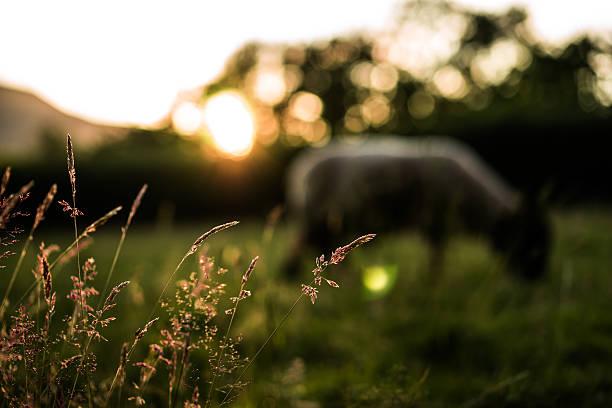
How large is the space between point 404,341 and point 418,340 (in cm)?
12

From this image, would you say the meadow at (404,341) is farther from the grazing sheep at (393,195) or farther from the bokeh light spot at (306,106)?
the bokeh light spot at (306,106)

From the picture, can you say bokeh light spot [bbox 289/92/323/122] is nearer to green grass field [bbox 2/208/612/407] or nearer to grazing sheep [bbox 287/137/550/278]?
grazing sheep [bbox 287/137/550/278]

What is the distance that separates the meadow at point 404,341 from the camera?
1.53 meters

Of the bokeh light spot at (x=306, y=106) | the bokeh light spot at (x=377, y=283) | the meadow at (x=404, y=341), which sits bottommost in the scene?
the bokeh light spot at (x=377, y=283)

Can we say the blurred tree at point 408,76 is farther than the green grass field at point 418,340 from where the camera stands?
Yes

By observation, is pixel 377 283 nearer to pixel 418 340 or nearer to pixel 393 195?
pixel 418 340

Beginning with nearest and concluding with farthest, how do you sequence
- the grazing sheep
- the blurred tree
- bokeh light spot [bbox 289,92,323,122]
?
the grazing sheep → the blurred tree → bokeh light spot [bbox 289,92,323,122]

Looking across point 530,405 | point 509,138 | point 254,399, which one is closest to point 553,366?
point 530,405

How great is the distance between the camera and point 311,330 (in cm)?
265

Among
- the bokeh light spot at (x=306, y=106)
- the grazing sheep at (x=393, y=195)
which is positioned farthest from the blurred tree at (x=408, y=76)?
the grazing sheep at (x=393, y=195)

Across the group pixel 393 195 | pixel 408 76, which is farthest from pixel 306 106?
pixel 393 195

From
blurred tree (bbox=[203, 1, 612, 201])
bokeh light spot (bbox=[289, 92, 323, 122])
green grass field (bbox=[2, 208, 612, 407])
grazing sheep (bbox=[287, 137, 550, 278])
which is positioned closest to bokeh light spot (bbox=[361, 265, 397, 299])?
green grass field (bbox=[2, 208, 612, 407])

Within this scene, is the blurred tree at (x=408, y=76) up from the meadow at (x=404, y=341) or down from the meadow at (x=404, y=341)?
up

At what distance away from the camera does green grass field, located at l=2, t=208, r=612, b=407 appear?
1.56m
